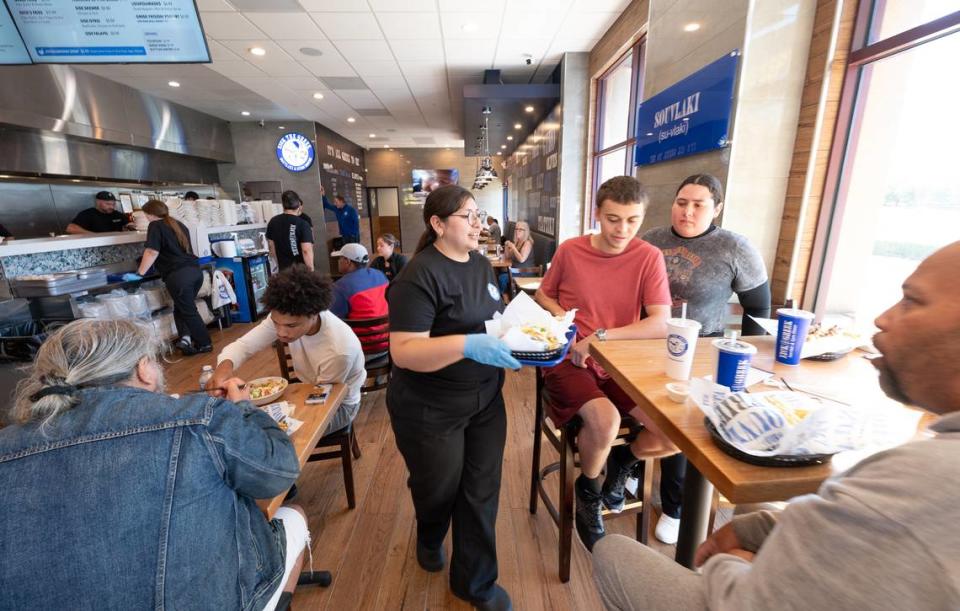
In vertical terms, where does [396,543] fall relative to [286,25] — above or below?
below

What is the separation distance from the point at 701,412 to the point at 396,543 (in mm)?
1767

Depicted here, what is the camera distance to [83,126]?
547cm

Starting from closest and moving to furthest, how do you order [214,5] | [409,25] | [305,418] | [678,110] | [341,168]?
1. [305,418]
2. [678,110]
3. [214,5]
4. [409,25]
5. [341,168]

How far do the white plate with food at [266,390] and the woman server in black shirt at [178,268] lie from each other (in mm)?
3823

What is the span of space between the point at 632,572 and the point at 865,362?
1049mm

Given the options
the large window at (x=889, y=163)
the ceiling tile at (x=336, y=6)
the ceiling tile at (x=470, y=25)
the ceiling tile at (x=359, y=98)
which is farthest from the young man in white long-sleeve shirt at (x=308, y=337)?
the ceiling tile at (x=359, y=98)

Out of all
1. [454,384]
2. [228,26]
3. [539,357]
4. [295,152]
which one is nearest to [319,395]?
[454,384]

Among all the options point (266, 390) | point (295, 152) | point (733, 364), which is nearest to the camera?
point (733, 364)

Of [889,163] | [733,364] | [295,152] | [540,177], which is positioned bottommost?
[733,364]

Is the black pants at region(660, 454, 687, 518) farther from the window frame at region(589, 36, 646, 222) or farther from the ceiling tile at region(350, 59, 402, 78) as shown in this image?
the ceiling tile at region(350, 59, 402, 78)

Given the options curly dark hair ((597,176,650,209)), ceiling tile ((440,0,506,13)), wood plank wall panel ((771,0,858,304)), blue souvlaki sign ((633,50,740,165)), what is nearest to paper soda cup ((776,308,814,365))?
curly dark hair ((597,176,650,209))

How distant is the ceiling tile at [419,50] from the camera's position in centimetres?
480

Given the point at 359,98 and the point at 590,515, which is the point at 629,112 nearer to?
the point at 590,515

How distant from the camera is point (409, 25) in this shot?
4.31 m
